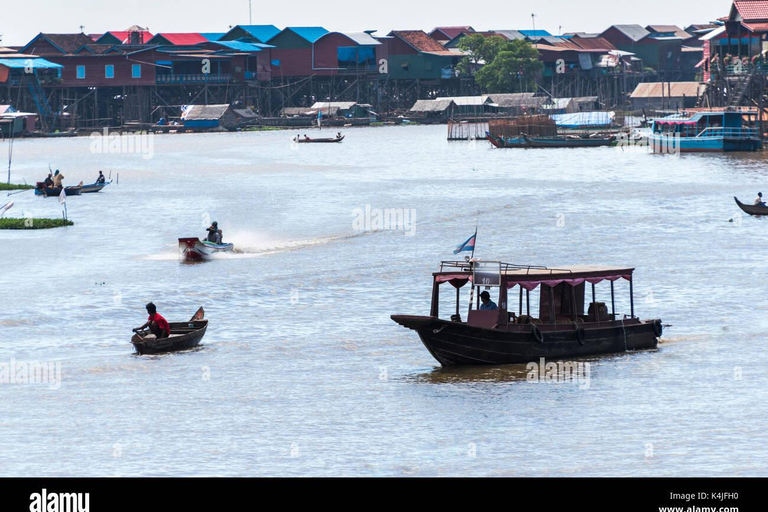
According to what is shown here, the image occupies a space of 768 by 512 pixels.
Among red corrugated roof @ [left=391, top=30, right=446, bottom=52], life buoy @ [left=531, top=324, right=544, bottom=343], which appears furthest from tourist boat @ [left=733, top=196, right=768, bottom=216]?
red corrugated roof @ [left=391, top=30, right=446, bottom=52]

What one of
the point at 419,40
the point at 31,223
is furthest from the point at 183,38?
the point at 31,223

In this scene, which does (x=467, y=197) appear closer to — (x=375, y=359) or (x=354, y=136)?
(x=375, y=359)

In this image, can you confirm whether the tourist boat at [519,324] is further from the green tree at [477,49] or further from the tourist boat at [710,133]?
the green tree at [477,49]

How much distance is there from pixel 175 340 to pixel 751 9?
7882 centimetres

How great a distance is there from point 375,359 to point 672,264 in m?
17.2

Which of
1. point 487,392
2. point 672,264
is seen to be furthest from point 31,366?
point 672,264

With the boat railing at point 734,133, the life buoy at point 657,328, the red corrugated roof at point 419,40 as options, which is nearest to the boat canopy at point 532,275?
the life buoy at point 657,328

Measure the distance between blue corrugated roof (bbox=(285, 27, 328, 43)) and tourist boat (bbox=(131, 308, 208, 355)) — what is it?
113 metres

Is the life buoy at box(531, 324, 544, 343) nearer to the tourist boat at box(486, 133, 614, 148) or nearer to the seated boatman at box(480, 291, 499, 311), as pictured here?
the seated boatman at box(480, 291, 499, 311)

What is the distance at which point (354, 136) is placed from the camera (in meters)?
135

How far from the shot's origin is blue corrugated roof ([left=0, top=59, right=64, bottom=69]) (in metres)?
126

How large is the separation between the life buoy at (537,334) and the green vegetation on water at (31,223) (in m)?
34.2

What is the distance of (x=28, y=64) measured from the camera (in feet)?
416

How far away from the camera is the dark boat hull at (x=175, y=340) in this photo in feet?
90.1
